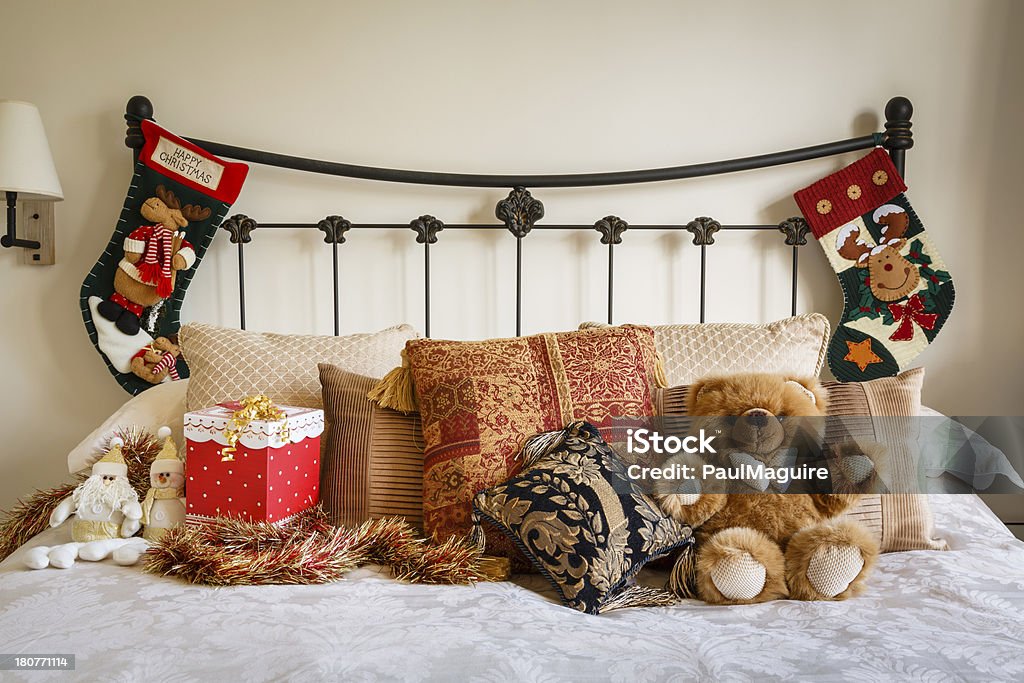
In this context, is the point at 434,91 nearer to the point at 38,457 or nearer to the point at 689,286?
the point at 689,286

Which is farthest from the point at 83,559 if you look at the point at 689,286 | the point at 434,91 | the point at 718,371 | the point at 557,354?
the point at 689,286

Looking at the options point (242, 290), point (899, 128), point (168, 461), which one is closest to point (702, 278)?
point (899, 128)

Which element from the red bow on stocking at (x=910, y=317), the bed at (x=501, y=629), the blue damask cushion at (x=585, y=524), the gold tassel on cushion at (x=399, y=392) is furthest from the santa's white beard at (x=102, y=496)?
the red bow on stocking at (x=910, y=317)

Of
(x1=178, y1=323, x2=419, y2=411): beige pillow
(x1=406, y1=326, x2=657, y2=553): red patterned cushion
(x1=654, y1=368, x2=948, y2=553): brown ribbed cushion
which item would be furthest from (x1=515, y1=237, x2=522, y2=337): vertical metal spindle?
(x1=654, y1=368, x2=948, y2=553): brown ribbed cushion

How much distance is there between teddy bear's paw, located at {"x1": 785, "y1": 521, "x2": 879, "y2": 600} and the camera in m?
1.06

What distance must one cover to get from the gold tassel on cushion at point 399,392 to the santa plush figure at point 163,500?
388 mm

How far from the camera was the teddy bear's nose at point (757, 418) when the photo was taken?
1.17 m

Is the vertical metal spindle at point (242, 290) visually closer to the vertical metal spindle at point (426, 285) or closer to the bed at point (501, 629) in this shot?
the vertical metal spindle at point (426, 285)

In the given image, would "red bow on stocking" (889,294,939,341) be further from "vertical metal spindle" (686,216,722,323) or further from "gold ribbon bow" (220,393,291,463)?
"gold ribbon bow" (220,393,291,463)

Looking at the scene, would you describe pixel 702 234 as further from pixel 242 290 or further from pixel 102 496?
pixel 102 496

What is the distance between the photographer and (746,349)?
1474mm

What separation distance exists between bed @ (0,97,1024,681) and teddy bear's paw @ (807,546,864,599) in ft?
0.09

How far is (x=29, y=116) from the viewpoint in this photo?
1824 millimetres

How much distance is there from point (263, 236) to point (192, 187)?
22 centimetres
